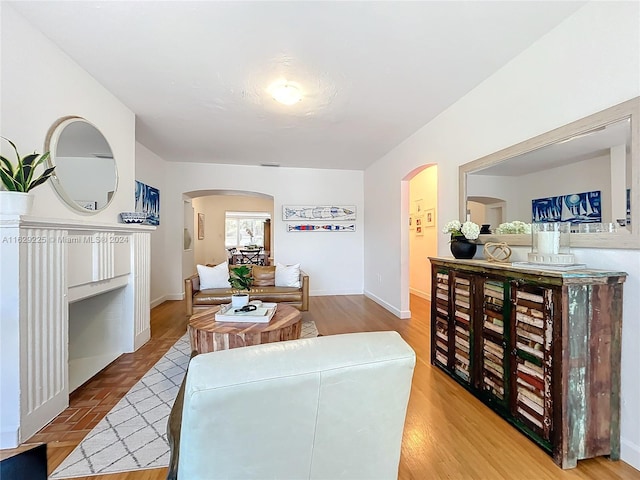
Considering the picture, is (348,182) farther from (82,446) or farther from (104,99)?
(82,446)

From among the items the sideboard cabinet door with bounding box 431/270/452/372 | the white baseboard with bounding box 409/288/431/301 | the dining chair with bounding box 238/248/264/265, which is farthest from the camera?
the dining chair with bounding box 238/248/264/265

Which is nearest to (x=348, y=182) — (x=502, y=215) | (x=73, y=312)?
(x=502, y=215)

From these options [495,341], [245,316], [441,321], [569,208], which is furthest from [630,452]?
[245,316]

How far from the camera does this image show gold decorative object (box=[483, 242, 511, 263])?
2266mm

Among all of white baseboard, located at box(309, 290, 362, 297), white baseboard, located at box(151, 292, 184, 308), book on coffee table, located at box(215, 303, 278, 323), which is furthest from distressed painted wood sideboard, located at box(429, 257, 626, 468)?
white baseboard, located at box(151, 292, 184, 308)

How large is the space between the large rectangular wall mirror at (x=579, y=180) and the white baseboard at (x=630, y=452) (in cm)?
108

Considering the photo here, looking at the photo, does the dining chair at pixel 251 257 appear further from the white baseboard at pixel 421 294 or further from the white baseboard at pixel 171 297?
the white baseboard at pixel 421 294

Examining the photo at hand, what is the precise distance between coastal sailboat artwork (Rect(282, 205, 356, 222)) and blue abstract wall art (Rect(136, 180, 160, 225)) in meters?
2.29

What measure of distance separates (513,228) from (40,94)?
375cm

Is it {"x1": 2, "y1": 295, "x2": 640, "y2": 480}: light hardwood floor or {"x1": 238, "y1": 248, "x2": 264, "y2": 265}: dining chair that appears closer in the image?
{"x1": 2, "y1": 295, "x2": 640, "y2": 480}: light hardwood floor

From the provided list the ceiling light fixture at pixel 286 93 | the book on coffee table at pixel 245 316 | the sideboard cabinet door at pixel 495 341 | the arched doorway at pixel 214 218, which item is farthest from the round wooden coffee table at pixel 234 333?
the arched doorway at pixel 214 218

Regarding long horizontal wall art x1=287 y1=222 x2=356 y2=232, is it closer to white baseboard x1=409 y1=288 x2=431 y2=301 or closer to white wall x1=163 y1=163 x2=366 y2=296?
white wall x1=163 y1=163 x2=366 y2=296

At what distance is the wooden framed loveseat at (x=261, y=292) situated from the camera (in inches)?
154

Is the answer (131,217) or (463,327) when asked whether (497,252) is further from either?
(131,217)
